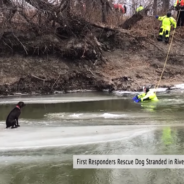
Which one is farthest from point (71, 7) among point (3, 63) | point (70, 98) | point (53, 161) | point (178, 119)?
point (53, 161)

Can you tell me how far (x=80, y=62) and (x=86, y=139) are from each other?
36.8ft

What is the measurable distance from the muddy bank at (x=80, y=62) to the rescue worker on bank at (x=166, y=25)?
2.07ft

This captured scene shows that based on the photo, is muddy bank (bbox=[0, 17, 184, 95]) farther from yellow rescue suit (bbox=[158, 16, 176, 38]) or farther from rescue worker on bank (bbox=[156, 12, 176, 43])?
yellow rescue suit (bbox=[158, 16, 176, 38])

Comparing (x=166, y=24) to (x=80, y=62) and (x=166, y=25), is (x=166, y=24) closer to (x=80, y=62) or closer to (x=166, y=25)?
(x=166, y=25)

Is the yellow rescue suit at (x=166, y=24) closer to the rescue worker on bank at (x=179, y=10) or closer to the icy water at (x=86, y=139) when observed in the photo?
the rescue worker on bank at (x=179, y=10)

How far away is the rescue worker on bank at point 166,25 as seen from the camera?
1867 centimetres

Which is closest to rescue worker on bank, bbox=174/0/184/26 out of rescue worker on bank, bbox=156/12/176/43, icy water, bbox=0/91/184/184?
rescue worker on bank, bbox=156/12/176/43

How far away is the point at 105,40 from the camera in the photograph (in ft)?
67.8

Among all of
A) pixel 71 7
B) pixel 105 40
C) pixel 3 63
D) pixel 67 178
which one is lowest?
pixel 67 178

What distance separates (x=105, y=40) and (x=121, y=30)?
4.55 feet

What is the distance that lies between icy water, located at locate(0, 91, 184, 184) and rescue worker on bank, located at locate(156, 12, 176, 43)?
751 centimetres

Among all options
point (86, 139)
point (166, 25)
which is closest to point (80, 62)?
point (166, 25)

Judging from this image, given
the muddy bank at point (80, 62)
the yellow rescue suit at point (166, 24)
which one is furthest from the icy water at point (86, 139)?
the yellow rescue suit at point (166, 24)

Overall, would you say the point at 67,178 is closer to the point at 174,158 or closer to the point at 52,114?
the point at 174,158
